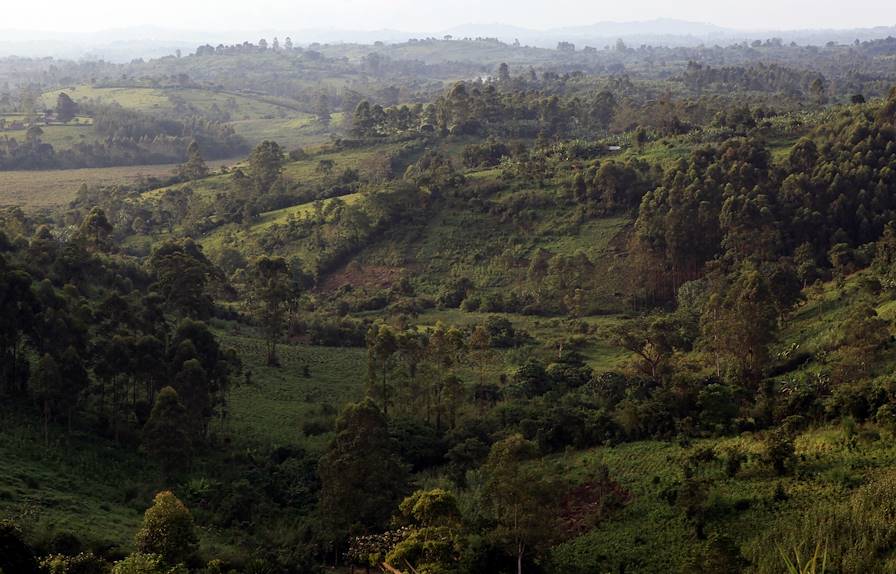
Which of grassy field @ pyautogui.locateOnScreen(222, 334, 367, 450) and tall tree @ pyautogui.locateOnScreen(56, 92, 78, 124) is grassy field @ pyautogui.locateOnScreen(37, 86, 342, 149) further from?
grassy field @ pyautogui.locateOnScreen(222, 334, 367, 450)

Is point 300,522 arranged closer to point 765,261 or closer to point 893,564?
point 893,564

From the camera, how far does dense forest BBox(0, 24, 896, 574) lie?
20.7 metres

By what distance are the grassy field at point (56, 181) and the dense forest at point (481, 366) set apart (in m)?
11.1

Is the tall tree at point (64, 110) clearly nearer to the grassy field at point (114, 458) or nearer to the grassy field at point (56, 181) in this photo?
the grassy field at point (56, 181)

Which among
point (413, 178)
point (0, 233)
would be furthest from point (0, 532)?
point (413, 178)

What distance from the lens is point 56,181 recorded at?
Result: 9900 cm

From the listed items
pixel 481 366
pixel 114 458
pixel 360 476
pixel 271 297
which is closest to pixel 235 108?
pixel 271 297

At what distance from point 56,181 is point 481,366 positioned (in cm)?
8028

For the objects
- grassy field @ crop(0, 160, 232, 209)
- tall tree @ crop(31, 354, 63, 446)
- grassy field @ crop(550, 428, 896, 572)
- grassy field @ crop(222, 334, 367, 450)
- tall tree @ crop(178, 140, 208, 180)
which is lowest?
grassy field @ crop(222, 334, 367, 450)

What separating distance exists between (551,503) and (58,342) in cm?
1988

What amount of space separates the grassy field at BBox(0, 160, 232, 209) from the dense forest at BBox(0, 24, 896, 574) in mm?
11076

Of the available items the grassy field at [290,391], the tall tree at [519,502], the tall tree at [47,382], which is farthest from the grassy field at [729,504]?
the tall tree at [47,382]

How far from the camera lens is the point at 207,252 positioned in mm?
68000

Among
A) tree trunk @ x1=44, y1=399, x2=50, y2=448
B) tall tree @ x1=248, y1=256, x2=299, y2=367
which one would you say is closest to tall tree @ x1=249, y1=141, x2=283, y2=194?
tall tree @ x1=248, y1=256, x2=299, y2=367
